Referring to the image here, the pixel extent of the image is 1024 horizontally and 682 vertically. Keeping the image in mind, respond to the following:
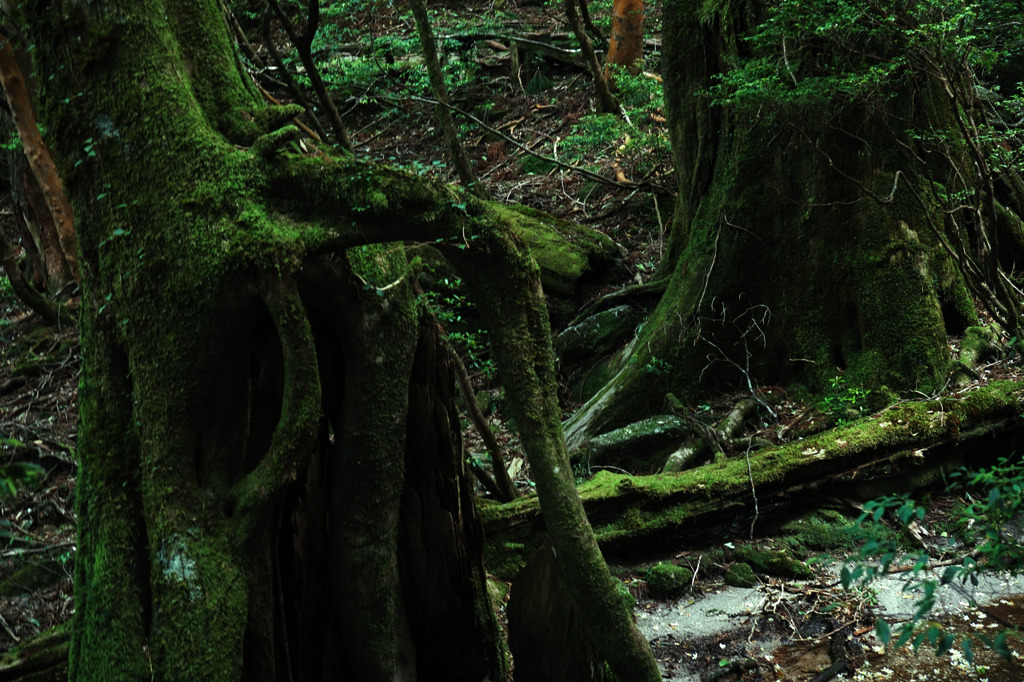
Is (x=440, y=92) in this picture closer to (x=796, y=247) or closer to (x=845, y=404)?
(x=796, y=247)

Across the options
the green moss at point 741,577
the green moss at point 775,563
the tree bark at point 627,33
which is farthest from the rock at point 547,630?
the tree bark at point 627,33

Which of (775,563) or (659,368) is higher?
(659,368)

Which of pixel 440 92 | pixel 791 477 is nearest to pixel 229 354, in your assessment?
pixel 791 477

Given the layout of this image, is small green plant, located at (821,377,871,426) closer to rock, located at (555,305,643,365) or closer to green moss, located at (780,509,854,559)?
green moss, located at (780,509,854,559)

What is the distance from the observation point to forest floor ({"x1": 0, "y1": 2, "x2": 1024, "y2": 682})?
415 cm

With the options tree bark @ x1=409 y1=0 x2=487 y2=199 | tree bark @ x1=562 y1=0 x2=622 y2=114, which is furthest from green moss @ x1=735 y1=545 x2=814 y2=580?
tree bark @ x1=562 y1=0 x2=622 y2=114

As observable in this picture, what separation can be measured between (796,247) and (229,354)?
5178 mm

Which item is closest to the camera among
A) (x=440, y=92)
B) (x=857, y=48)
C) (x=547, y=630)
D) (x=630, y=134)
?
(x=547, y=630)

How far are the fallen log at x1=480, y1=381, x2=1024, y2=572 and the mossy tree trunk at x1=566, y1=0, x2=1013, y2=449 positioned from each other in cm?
61

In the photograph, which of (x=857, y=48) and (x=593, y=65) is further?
(x=593, y=65)

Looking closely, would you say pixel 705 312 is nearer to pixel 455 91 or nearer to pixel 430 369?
pixel 430 369

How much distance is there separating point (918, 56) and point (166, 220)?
504 centimetres

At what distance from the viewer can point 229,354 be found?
10.2 feet

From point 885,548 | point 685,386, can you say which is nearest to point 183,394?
point 885,548
